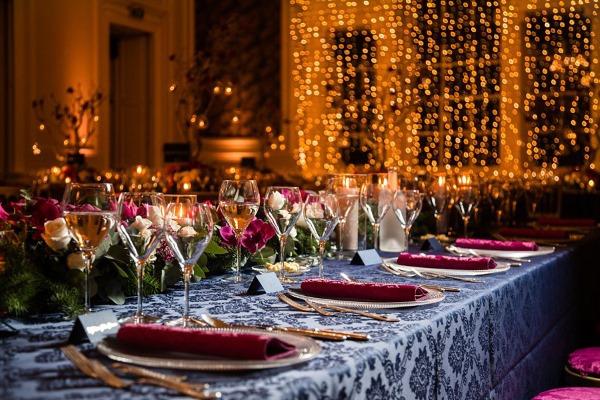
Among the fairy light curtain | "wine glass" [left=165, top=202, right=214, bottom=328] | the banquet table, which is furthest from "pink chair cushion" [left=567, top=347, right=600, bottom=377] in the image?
the fairy light curtain

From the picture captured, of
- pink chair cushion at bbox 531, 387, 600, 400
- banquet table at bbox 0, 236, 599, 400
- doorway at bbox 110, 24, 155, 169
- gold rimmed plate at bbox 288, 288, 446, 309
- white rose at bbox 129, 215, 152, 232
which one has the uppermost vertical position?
doorway at bbox 110, 24, 155, 169

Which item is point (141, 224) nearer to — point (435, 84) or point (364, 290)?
point (364, 290)

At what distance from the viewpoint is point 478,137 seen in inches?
350

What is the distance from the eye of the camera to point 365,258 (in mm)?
2088

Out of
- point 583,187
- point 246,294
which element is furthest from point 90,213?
point 583,187

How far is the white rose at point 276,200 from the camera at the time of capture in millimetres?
1671

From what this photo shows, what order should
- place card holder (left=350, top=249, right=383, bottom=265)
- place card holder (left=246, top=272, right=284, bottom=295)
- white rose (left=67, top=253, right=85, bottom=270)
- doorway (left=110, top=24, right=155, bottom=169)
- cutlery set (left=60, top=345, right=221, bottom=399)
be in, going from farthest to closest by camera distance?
doorway (left=110, top=24, right=155, bottom=169) → place card holder (left=350, top=249, right=383, bottom=265) → place card holder (left=246, top=272, right=284, bottom=295) → white rose (left=67, top=253, right=85, bottom=270) → cutlery set (left=60, top=345, right=221, bottom=399)

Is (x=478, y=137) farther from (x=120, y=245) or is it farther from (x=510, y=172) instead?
(x=120, y=245)

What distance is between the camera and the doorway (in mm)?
9922

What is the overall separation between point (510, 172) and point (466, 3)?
197cm

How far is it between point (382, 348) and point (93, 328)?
1.29 feet

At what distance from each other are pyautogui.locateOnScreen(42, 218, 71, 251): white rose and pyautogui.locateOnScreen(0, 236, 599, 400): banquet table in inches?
4.7

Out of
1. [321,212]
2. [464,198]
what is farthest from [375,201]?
[464,198]

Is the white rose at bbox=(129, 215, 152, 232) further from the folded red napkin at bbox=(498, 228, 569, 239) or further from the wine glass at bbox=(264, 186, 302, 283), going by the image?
the folded red napkin at bbox=(498, 228, 569, 239)
